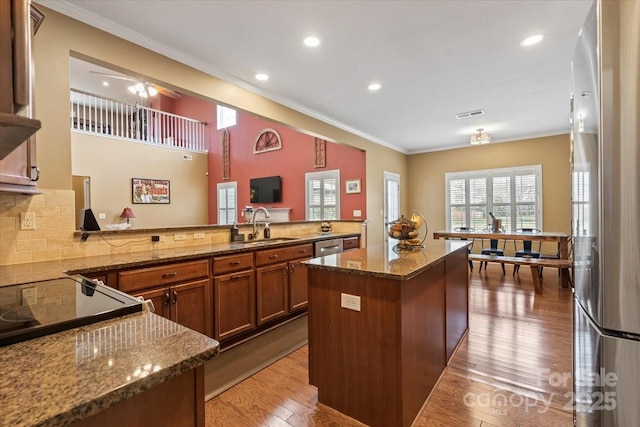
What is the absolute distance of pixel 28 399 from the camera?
1.72 feet

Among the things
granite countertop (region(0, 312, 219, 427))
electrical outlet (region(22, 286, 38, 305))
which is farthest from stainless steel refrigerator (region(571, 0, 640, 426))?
electrical outlet (region(22, 286, 38, 305))

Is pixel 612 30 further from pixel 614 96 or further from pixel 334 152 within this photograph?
pixel 334 152

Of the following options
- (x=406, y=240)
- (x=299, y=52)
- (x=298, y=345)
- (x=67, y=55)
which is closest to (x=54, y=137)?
(x=67, y=55)

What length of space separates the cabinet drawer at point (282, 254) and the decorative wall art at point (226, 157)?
18.0 ft

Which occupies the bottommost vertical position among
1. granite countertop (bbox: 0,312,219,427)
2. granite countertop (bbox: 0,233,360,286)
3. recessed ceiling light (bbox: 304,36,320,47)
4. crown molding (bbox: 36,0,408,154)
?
granite countertop (bbox: 0,312,219,427)

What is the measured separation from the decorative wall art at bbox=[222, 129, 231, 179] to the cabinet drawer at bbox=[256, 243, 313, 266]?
550 centimetres

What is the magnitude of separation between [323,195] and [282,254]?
3687mm

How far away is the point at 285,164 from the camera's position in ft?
23.7

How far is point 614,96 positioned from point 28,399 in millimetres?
1670

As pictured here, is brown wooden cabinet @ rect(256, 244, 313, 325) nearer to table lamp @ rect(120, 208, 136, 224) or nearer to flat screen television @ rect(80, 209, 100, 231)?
flat screen television @ rect(80, 209, 100, 231)

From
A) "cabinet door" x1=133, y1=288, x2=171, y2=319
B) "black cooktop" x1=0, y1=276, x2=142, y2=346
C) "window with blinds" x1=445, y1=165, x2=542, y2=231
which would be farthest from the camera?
"window with blinds" x1=445, y1=165, x2=542, y2=231

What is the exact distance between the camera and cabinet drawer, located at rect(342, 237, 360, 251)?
170 inches

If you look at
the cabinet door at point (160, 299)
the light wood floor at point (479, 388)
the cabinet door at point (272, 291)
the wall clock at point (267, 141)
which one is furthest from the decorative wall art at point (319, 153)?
the cabinet door at point (160, 299)

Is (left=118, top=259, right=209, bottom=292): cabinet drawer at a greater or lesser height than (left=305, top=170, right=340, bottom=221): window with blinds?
lesser
